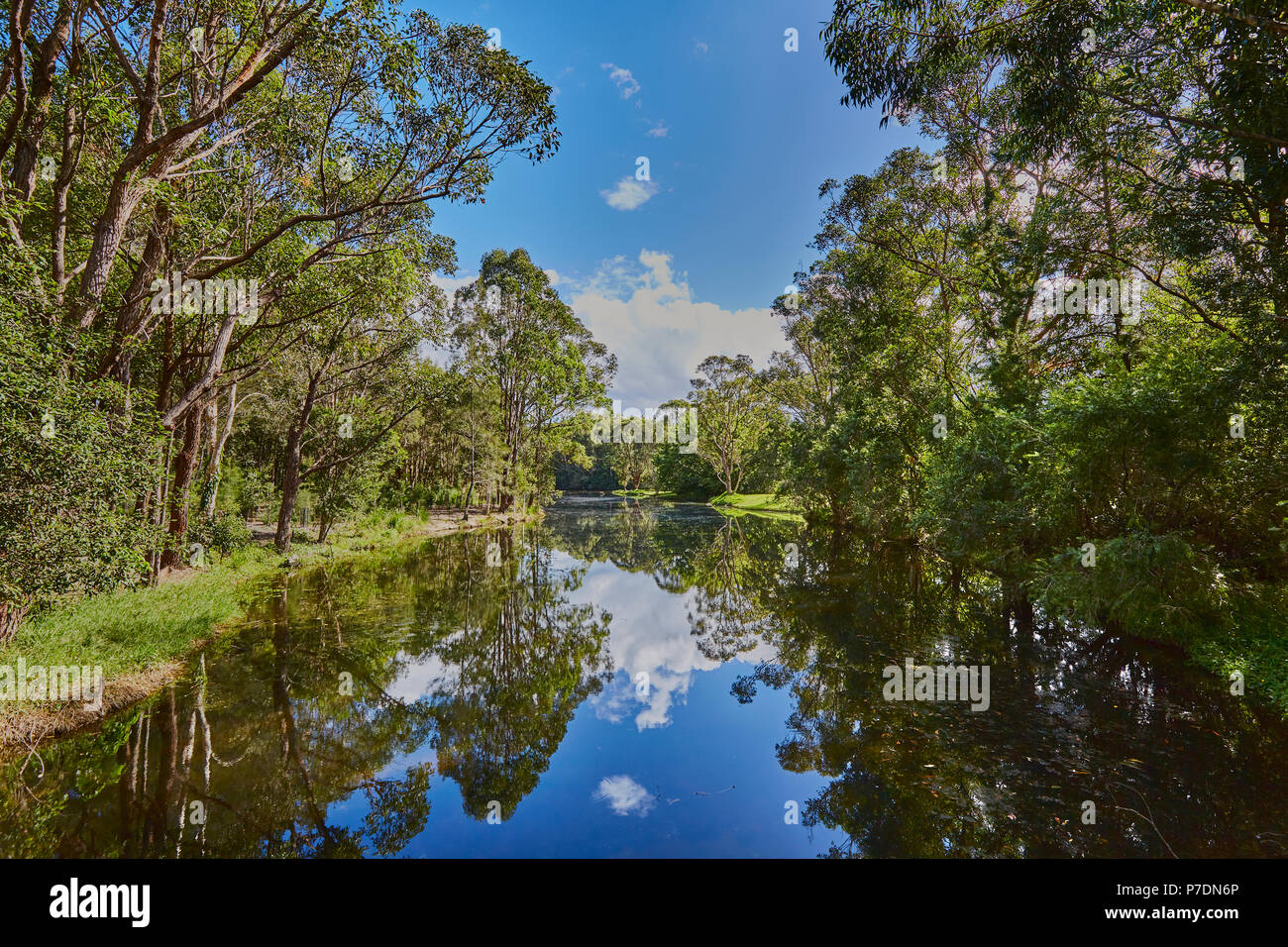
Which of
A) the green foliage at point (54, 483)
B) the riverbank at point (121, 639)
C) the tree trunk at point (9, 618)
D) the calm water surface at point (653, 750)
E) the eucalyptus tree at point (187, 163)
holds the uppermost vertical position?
the eucalyptus tree at point (187, 163)

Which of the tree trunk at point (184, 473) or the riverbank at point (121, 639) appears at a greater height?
the tree trunk at point (184, 473)

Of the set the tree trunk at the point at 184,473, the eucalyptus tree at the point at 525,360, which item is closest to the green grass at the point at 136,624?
the tree trunk at the point at 184,473

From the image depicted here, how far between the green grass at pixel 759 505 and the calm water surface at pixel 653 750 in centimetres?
2927

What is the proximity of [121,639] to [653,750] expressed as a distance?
8.53 m

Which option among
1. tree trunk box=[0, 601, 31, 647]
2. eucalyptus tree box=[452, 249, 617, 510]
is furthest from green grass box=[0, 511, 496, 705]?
eucalyptus tree box=[452, 249, 617, 510]

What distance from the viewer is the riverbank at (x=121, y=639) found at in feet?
19.1

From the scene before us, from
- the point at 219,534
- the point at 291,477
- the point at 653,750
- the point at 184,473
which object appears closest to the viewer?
the point at 653,750

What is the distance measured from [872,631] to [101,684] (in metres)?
13.0

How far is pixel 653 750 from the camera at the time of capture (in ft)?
21.2

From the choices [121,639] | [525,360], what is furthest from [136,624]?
[525,360]

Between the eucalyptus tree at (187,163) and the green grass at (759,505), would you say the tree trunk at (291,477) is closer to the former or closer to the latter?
the eucalyptus tree at (187,163)

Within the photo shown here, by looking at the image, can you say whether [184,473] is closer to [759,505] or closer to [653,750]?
[653,750]
